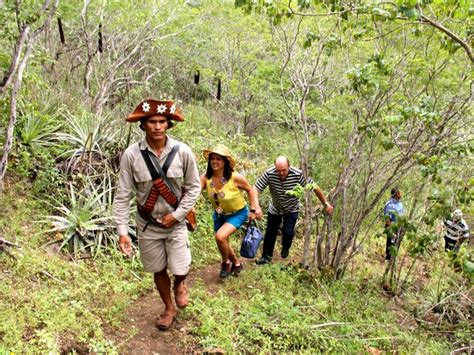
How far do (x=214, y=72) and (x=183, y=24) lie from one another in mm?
2946

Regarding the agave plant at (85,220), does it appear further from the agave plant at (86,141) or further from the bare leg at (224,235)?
the bare leg at (224,235)

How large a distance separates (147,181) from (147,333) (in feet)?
5.07

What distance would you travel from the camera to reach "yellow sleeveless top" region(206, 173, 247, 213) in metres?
4.80

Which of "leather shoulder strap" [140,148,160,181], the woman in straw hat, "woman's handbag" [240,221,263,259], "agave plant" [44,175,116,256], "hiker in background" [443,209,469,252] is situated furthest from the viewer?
"hiker in background" [443,209,469,252]

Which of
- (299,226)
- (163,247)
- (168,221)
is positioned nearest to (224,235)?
(163,247)

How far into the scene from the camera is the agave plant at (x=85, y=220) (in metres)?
5.29

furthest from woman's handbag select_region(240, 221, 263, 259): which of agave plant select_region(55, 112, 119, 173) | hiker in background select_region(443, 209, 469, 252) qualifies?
hiker in background select_region(443, 209, 469, 252)

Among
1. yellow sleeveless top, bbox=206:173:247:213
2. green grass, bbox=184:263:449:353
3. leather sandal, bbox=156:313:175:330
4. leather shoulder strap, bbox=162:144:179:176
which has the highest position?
leather shoulder strap, bbox=162:144:179:176

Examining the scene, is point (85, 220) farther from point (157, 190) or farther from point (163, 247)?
point (157, 190)

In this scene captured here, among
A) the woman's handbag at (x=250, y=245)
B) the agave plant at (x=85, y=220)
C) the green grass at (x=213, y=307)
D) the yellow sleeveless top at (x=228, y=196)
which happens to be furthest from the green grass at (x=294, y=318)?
the agave plant at (x=85, y=220)

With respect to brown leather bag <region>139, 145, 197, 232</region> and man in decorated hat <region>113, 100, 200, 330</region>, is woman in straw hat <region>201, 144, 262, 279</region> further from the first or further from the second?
brown leather bag <region>139, 145, 197, 232</region>

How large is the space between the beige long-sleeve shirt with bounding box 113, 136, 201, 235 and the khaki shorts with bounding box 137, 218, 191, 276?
0.17 meters

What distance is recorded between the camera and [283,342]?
406cm

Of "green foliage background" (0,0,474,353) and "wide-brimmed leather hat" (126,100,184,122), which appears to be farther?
"green foliage background" (0,0,474,353)
